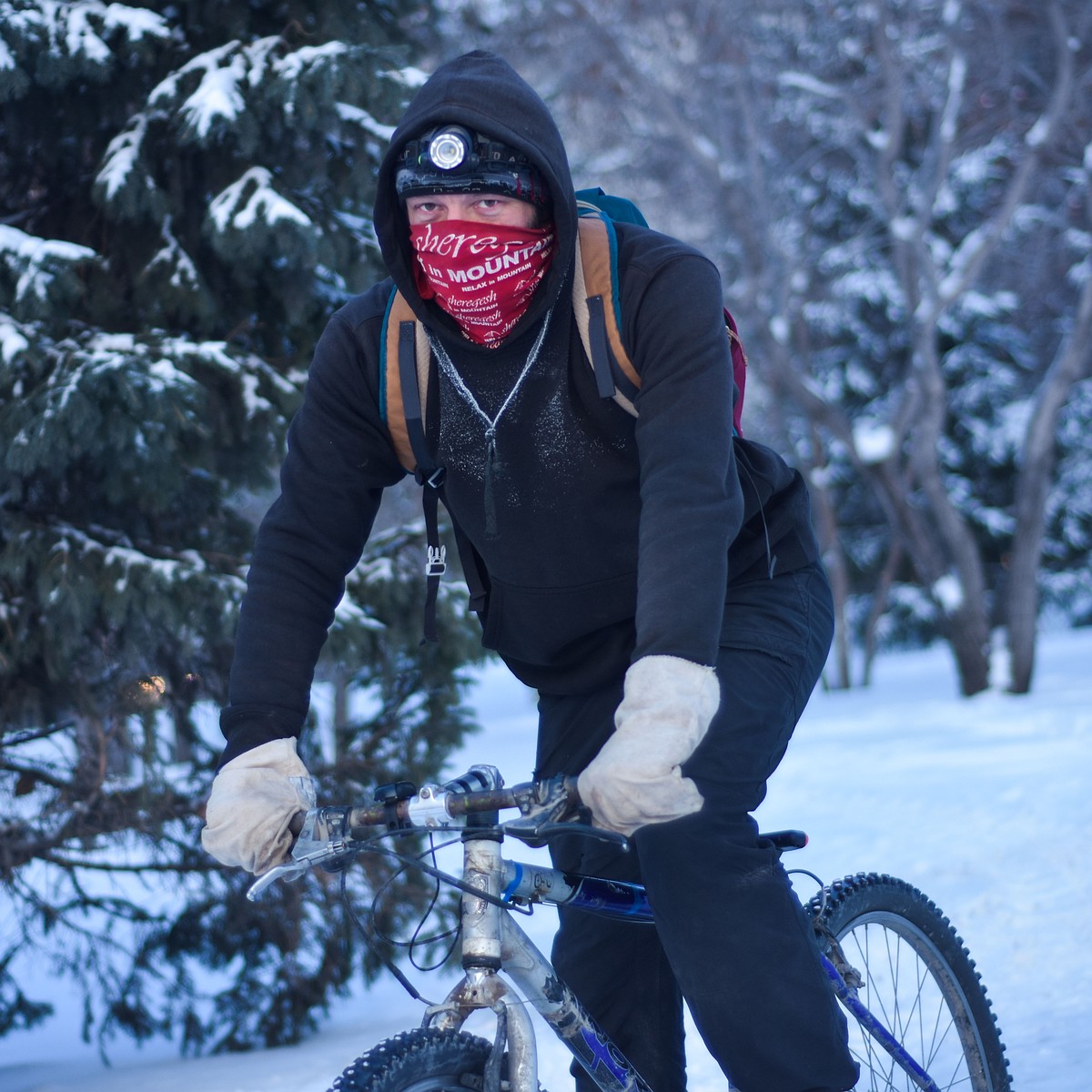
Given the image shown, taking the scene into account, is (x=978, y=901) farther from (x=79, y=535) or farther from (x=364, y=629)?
(x=79, y=535)

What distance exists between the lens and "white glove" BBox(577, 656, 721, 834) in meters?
1.63

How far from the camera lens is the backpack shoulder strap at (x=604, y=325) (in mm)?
2090

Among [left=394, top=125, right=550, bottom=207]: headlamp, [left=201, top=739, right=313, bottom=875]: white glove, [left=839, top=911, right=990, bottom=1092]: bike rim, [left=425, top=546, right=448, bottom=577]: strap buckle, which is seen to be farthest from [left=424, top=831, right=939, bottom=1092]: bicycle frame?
[left=394, top=125, right=550, bottom=207]: headlamp

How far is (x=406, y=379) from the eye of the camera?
7.23ft

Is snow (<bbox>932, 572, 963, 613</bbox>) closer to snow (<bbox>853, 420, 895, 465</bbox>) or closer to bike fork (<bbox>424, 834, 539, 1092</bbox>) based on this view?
snow (<bbox>853, 420, 895, 465</bbox>)

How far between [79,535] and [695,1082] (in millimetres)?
2655

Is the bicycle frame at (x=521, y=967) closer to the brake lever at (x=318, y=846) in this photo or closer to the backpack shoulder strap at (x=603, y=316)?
the brake lever at (x=318, y=846)

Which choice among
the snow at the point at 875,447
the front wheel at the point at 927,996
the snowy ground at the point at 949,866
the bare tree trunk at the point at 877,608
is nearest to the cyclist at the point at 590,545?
the front wheel at the point at 927,996

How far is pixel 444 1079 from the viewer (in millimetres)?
1753

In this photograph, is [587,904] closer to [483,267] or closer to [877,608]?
[483,267]

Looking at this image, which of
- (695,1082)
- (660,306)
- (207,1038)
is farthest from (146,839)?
(660,306)

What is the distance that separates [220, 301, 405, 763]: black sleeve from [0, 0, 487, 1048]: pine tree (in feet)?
6.70

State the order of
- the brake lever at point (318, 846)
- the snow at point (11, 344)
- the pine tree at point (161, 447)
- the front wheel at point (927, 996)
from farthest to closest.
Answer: the pine tree at point (161, 447) → the snow at point (11, 344) → the front wheel at point (927, 996) → the brake lever at point (318, 846)

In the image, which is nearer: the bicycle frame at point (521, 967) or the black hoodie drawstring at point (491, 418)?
the bicycle frame at point (521, 967)
